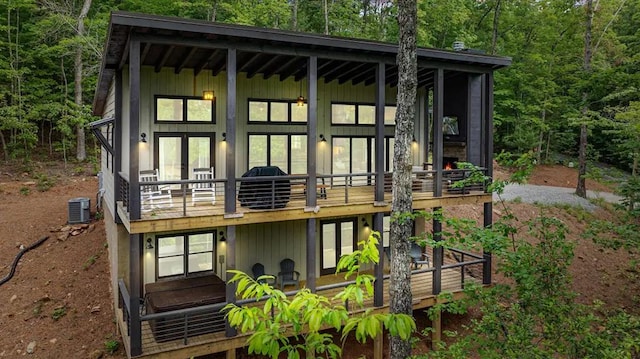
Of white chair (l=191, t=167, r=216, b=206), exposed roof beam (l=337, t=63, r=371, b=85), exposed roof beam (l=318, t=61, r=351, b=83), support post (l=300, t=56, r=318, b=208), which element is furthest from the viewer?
exposed roof beam (l=337, t=63, r=371, b=85)

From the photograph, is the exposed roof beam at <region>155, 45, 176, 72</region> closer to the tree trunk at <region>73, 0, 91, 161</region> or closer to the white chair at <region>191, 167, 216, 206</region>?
the white chair at <region>191, 167, 216, 206</region>

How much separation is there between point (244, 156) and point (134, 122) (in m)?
4.17

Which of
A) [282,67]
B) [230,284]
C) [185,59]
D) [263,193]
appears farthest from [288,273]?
[185,59]

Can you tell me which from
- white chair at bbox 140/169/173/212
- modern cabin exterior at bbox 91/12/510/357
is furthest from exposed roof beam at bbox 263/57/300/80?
white chair at bbox 140/169/173/212

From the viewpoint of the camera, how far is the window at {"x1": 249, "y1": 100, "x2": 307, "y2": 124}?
11.1 metres

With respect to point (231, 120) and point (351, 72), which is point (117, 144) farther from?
point (351, 72)

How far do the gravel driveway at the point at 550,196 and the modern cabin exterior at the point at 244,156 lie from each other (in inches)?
373

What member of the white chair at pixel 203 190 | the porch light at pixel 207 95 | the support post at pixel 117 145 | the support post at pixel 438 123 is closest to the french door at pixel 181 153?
the white chair at pixel 203 190

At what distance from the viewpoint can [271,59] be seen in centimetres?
945

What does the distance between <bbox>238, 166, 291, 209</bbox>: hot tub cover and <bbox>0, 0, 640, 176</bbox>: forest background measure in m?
13.6

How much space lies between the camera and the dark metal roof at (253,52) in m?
7.33

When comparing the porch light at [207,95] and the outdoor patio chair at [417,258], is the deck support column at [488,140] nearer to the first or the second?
the outdoor patio chair at [417,258]

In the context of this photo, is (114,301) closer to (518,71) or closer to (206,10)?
(206,10)

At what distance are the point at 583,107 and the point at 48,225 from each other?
79.2 feet
